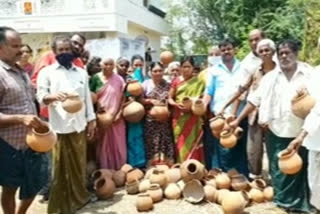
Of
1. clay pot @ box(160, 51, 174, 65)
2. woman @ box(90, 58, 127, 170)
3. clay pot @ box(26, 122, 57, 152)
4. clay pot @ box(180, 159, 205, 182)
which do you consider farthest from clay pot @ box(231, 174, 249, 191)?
clay pot @ box(160, 51, 174, 65)

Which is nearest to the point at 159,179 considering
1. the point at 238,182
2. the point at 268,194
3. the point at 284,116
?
the point at 238,182

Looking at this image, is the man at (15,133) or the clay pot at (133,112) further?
the clay pot at (133,112)

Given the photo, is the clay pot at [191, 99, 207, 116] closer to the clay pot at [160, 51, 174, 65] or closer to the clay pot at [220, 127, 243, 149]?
the clay pot at [220, 127, 243, 149]

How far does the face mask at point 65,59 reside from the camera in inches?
179

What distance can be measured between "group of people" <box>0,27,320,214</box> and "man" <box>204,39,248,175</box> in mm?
12

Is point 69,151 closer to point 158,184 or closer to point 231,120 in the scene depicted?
point 158,184

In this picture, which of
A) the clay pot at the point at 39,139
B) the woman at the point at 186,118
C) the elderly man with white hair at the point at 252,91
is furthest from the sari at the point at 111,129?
the clay pot at the point at 39,139

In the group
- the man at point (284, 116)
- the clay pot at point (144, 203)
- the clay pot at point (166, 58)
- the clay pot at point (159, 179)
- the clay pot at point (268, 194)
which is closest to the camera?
the man at point (284, 116)

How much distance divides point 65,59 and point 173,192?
1.84m

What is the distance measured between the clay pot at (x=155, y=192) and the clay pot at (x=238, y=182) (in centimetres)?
79

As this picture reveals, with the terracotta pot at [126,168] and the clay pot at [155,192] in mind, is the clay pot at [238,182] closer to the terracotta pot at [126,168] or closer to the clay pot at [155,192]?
the clay pot at [155,192]

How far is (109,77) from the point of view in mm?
5781

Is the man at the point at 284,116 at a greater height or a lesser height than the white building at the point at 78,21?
lesser

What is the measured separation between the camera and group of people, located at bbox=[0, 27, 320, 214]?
3.80m
